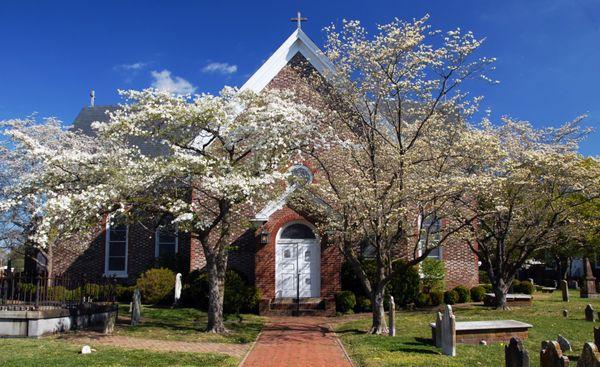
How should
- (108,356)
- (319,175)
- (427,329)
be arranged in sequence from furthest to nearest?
(319,175) → (427,329) → (108,356)

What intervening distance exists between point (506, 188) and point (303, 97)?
7.62 metres

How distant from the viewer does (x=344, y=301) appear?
19.6 meters

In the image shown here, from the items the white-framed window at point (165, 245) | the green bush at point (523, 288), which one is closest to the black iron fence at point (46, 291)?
the white-framed window at point (165, 245)

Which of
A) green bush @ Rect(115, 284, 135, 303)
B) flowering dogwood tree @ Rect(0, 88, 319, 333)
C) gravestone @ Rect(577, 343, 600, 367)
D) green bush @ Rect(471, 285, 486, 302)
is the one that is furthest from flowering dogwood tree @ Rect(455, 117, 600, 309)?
green bush @ Rect(115, 284, 135, 303)

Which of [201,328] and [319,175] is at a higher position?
[319,175]

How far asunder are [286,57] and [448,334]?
1439 cm

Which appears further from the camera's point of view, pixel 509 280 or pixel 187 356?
pixel 509 280

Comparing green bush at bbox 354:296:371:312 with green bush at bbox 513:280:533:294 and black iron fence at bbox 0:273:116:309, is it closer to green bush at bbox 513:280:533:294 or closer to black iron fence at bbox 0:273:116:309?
black iron fence at bbox 0:273:116:309

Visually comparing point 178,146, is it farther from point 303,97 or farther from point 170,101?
point 303,97

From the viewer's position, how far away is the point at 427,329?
15.2 metres

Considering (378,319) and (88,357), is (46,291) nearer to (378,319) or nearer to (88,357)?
(88,357)

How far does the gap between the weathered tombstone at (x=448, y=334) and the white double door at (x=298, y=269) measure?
369 inches

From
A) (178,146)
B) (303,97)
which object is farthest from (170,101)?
(303,97)

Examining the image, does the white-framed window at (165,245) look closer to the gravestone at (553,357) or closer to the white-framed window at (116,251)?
the white-framed window at (116,251)
